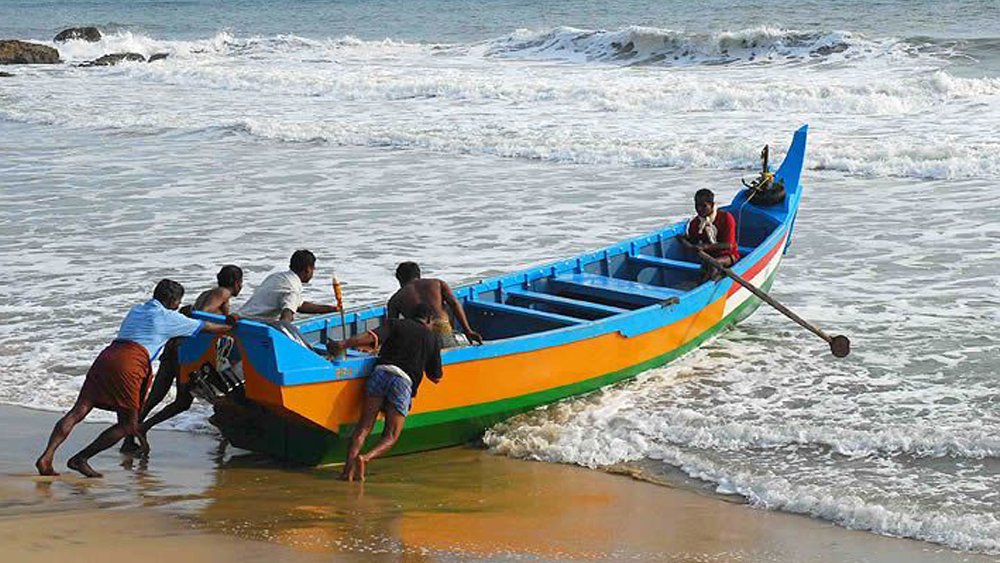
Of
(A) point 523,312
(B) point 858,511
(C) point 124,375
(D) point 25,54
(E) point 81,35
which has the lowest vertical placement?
(B) point 858,511

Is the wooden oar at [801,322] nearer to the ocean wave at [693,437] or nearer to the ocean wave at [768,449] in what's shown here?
the ocean wave at [768,449]

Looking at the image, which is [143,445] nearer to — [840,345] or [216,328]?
[216,328]

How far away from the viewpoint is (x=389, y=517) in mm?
7496

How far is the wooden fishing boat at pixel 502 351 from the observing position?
7.98 m

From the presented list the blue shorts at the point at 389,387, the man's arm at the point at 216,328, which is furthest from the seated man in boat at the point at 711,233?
the man's arm at the point at 216,328

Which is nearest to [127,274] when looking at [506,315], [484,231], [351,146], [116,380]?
[484,231]

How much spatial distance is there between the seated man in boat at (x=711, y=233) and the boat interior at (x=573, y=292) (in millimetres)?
170

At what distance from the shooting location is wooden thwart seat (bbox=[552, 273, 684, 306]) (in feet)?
34.6

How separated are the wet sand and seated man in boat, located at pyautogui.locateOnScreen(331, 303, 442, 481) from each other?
0.71ft

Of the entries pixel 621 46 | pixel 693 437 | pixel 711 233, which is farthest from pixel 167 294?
pixel 621 46

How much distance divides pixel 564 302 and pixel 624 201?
8081 mm

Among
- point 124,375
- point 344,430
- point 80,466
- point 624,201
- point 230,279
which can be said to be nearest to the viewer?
point 124,375

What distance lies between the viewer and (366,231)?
638 inches

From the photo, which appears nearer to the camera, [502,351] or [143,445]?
[143,445]
